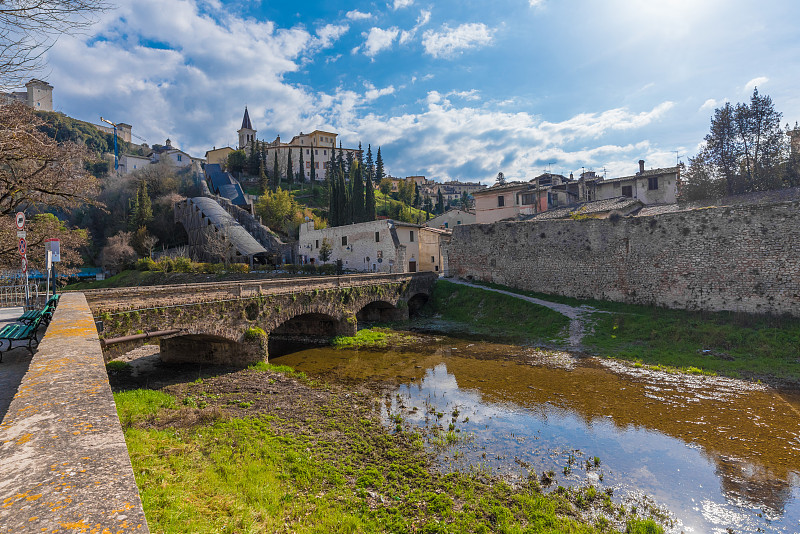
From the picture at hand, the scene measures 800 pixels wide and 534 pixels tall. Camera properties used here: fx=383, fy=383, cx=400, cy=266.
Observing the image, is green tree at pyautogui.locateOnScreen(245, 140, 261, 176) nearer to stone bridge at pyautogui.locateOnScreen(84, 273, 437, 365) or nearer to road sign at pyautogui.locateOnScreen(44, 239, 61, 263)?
stone bridge at pyautogui.locateOnScreen(84, 273, 437, 365)

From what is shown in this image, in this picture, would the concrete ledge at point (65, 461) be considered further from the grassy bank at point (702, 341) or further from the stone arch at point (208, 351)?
the grassy bank at point (702, 341)

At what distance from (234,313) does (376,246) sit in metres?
25.9

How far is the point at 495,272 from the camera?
3512 cm

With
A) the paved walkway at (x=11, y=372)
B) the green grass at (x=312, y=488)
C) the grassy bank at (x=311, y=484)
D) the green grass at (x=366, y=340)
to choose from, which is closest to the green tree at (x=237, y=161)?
the green grass at (x=366, y=340)

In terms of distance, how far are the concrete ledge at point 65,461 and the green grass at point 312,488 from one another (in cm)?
227

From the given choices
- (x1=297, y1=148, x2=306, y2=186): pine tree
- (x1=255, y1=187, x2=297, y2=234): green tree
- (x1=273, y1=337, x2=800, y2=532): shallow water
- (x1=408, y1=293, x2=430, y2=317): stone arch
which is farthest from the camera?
(x1=297, y1=148, x2=306, y2=186): pine tree

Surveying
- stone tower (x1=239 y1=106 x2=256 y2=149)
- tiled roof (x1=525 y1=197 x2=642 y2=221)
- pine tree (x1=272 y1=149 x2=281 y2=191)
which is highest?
stone tower (x1=239 y1=106 x2=256 y2=149)

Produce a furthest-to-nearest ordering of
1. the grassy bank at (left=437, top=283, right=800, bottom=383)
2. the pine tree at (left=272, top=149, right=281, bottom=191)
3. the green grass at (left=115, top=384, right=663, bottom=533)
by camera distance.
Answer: the pine tree at (left=272, top=149, right=281, bottom=191)
the grassy bank at (left=437, top=283, right=800, bottom=383)
the green grass at (left=115, top=384, right=663, bottom=533)

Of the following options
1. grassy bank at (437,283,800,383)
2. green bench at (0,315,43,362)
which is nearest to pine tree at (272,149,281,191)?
grassy bank at (437,283,800,383)

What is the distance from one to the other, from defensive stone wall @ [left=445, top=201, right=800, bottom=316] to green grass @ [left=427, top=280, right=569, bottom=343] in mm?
4283

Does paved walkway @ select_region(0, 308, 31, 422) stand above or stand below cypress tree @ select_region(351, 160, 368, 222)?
below

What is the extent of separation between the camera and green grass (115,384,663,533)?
6.21 meters

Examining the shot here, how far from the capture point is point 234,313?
17047 millimetres

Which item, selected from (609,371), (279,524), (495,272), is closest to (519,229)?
(495,272)
